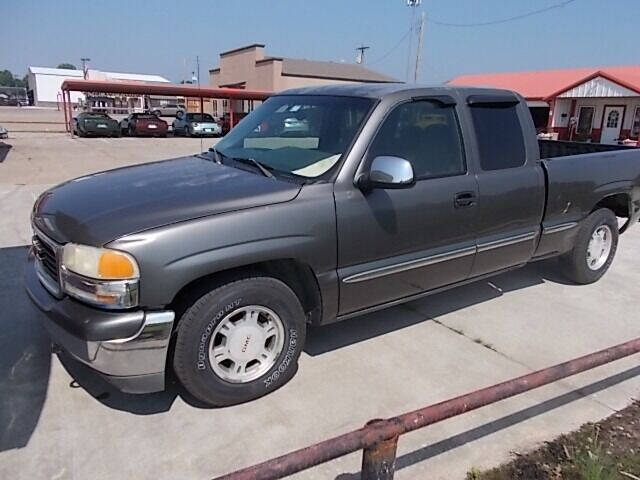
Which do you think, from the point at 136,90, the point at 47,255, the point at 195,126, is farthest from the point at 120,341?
the point at 136,90

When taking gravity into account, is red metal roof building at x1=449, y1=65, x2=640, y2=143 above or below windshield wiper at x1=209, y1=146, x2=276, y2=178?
above

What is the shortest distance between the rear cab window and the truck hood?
67.3 inches

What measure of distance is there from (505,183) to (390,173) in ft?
4.62

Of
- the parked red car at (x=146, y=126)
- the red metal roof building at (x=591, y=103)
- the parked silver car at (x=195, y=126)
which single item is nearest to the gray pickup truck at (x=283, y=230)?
the red metal roof building at (x=591, y=103)

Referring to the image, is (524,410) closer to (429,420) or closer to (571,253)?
(429,420)

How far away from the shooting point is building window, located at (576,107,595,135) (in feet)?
97.0

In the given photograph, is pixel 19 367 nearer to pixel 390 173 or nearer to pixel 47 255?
pixel 47 255

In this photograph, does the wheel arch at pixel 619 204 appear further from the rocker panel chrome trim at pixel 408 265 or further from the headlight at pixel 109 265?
the headlight at pixel 109 265

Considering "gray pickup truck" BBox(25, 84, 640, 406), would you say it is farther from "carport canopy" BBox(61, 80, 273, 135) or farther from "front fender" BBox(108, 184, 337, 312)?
"carport canopy" BBox(61, 80, 273, 135)

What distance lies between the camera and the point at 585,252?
16.5 ft

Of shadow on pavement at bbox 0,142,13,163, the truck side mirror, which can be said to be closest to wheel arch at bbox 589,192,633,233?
the truck side mirror

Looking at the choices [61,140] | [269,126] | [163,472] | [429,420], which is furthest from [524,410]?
[61,140]

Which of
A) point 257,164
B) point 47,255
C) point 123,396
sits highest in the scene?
point 257,164

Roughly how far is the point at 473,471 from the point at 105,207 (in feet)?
7.86
